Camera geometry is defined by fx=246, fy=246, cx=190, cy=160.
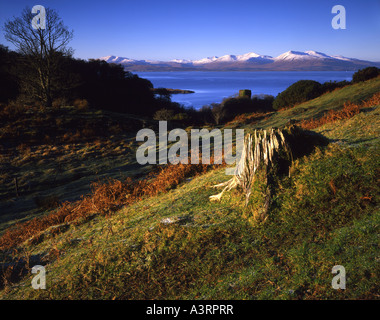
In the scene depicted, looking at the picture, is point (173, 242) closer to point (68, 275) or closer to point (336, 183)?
point (68, 275)

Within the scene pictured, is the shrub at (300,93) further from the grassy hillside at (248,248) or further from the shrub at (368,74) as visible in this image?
the grassy hillside at (248,248)

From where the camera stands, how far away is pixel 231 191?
584 centimetres

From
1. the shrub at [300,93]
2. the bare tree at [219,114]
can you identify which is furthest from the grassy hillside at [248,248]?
the bare tree at [219,114]

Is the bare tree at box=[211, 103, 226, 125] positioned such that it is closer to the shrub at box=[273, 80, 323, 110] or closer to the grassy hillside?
the shrub at box=[273, 80, 323, 110]

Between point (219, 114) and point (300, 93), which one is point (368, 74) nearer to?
point (300, 93)

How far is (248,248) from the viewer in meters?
4.11

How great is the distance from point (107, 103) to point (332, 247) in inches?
→ 1796

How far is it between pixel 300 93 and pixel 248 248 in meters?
29.4

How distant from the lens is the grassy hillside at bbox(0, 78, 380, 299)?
334 cm

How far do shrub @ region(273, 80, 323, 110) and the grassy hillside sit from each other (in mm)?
25037

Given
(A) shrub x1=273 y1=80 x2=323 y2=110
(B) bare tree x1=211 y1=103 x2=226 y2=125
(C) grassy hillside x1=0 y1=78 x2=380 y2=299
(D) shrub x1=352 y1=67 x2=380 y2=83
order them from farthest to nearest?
(B) bare tree x1=211 y1=103 x2=226 y2=125 < (A) shrub x1=273 y1=80 x2=323 y2=110 < (D) shrub x1=352 y1=67 x2=380 y2=83 < (C) grassy hillside x1=0 y1=78 x2=380 y2=299

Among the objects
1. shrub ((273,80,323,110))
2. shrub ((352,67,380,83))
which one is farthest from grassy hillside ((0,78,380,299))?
shrub ((273,80,323,110))

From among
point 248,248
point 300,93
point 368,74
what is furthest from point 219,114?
point 248,248
